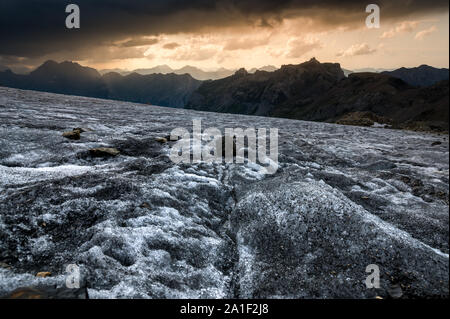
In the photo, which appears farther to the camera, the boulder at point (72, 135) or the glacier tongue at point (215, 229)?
the boulder at point (72, 135)

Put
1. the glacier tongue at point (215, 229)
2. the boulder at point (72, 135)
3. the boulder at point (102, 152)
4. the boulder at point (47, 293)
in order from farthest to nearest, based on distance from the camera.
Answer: the boulder at point (72, 135) < the boulder at point (102, 152) < the glacier tongue at point (215, 229) < the boulder at point (47, 293)

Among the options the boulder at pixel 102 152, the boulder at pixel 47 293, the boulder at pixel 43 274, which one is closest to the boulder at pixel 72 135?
the boulder at pixel 102 152

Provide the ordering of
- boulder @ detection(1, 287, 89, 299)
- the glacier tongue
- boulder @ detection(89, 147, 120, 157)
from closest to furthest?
boulder @ detection(1, 287, 89, 299)
the glacier tongue
boulder @ detection(89, 147, 120, 157)

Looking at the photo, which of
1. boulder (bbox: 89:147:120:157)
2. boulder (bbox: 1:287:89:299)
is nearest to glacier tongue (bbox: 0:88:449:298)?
boulder (bbox: 1:287:89:299)

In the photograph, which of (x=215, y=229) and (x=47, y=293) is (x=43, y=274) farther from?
(x=215, y=229)

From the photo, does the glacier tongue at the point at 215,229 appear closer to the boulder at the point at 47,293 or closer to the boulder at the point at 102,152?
the boulder at the point at 47,293

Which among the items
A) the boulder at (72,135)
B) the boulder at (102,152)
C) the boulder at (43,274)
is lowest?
the boulder at (43,274)

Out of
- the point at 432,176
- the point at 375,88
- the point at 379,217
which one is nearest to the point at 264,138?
the point at 432,176

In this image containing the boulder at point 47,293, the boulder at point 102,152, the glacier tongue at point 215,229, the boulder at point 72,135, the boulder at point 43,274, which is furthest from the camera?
the boulder at point 72,135

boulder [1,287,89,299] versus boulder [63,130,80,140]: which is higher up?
boulder [63,130,80,140]

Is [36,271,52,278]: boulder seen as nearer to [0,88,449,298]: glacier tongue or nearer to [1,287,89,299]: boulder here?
[0,88,449,298]: glacier tongue

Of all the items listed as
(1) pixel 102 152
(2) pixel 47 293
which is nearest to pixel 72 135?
(1) pixel 102 152

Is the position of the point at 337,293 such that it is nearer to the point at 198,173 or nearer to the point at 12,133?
the point at 198,173

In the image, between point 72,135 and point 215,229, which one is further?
point 72,135
